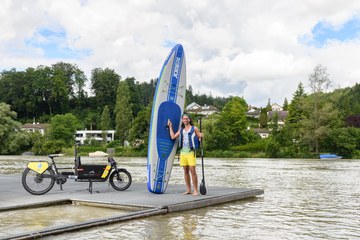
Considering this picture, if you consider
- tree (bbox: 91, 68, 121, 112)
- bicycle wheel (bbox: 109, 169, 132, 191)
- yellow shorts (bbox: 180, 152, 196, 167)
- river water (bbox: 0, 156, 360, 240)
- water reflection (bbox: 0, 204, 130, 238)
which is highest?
tree (bbox: 91, 68, 121, 112)

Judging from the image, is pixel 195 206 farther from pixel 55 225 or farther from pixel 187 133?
pixel 55 225

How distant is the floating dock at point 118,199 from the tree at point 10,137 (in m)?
61.9

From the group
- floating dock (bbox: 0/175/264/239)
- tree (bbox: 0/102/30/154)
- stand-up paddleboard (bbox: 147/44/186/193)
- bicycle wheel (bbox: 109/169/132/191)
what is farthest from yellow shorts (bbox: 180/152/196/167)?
tree (bbox: 0/102/30/154)

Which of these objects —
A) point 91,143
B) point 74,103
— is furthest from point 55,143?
point 74,103

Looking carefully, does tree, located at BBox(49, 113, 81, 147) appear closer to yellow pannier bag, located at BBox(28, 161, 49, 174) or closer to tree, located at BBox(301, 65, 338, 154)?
tree, located at BBox(301, 65, 338, 154)

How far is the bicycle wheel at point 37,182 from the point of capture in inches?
424

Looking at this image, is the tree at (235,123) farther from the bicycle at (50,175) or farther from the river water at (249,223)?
the bicycle at (50,175)

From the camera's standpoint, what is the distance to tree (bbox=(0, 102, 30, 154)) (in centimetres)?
7094

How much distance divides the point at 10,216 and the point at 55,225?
4.04ft

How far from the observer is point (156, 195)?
10812mm

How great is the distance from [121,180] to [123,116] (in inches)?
3314

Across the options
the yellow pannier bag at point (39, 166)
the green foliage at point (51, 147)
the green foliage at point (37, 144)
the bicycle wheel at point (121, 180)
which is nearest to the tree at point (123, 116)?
the green foliage at point (51, 147)

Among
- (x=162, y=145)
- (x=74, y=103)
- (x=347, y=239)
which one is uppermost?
(x=74, y=103)

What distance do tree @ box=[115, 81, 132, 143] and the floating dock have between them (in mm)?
80199
